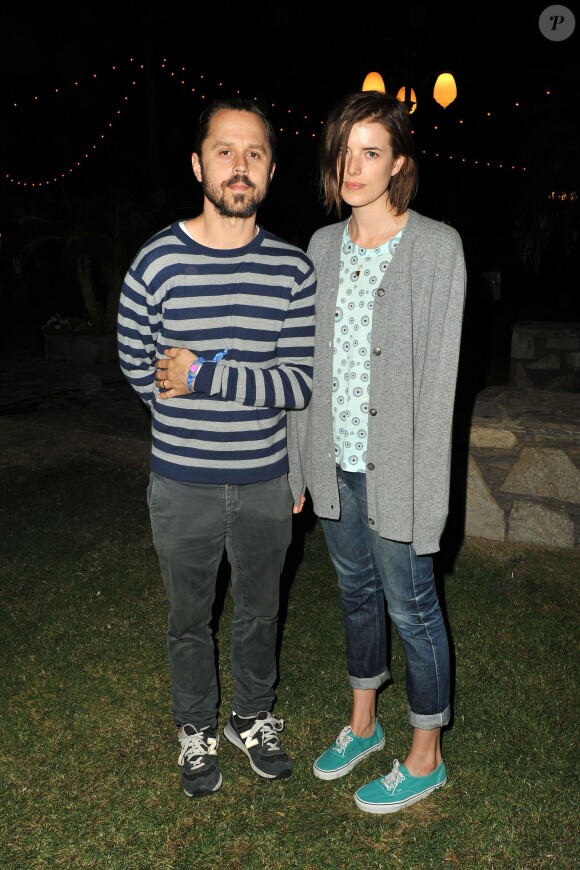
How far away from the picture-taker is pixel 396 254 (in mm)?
2273

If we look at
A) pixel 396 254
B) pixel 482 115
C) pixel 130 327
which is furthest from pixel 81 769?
pixel 482 115

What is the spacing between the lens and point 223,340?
2.43 metres

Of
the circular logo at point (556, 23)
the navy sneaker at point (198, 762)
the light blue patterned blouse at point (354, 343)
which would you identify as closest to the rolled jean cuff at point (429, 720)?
the navy sneaker at point (198, 762)

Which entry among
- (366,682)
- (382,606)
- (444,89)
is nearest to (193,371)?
(382,606)

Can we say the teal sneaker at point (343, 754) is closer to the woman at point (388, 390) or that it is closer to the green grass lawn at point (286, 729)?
the green grass lawn at point (286, 729)

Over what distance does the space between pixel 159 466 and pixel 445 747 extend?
1415 mm

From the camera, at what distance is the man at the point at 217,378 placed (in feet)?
7.80

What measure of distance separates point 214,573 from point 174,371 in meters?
0.69

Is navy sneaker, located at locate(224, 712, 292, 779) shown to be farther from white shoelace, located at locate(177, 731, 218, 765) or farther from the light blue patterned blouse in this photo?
the light blue patterned blouse

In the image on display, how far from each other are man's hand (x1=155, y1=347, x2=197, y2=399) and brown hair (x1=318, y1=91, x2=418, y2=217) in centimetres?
62

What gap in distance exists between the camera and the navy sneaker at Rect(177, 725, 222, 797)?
8.68 ft

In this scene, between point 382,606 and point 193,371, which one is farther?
point 382,606

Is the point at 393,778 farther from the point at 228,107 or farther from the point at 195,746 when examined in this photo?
the point at 228,107

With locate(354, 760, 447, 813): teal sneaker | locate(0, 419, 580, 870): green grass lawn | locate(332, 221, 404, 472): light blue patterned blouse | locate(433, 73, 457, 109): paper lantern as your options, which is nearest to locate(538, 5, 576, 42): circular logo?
locate(433, 73, 457, 109): paper lantern
